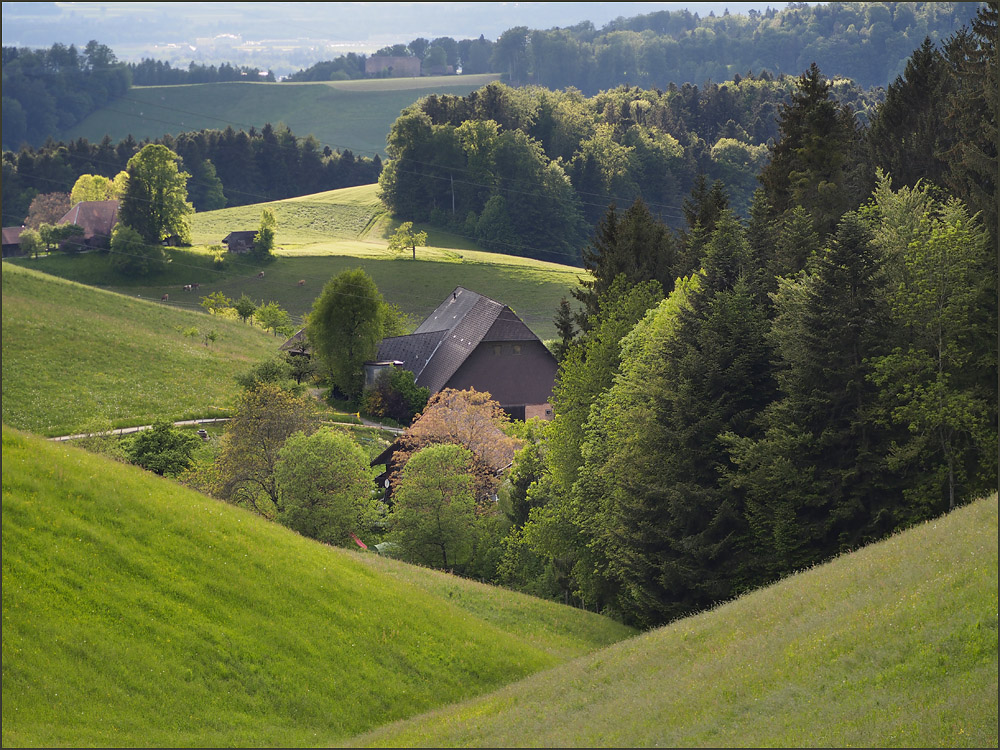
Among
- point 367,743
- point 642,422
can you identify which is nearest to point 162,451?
point 642,422

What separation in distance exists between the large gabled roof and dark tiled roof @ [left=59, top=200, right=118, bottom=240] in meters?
63.9

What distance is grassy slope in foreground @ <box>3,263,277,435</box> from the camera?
57.1 m

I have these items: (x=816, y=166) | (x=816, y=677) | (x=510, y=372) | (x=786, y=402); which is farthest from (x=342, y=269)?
(x=816, y=677)

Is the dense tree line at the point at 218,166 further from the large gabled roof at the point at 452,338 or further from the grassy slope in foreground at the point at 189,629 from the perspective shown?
the grassy slope in foreground at the point at 189,629

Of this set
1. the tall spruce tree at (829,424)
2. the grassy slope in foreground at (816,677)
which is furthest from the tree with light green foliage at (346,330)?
the grassy slope in foreground at (816,677)

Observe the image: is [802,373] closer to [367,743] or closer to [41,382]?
[367,743]

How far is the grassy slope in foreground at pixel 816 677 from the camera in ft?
43.8

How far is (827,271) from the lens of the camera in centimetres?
2900

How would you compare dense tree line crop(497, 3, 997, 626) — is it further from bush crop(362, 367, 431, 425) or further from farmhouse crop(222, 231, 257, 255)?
farmhouse crop(222, 231, 257, 255)

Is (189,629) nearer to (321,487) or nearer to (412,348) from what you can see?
(321,487)

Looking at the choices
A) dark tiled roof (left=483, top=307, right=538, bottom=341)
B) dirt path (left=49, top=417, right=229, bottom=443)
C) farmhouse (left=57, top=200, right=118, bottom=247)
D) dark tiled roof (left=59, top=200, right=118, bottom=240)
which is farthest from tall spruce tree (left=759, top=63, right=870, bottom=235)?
dark tiled roof (left=59, top=200, right=118, bottom=240)

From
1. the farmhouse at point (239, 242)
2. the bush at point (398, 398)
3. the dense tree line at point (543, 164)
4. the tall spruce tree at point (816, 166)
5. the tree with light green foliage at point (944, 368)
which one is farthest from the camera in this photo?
the dense tree line at point (543, 164)

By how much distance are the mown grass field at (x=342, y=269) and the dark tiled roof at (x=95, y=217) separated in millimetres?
5554

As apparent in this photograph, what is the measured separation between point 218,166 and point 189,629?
16996cm
